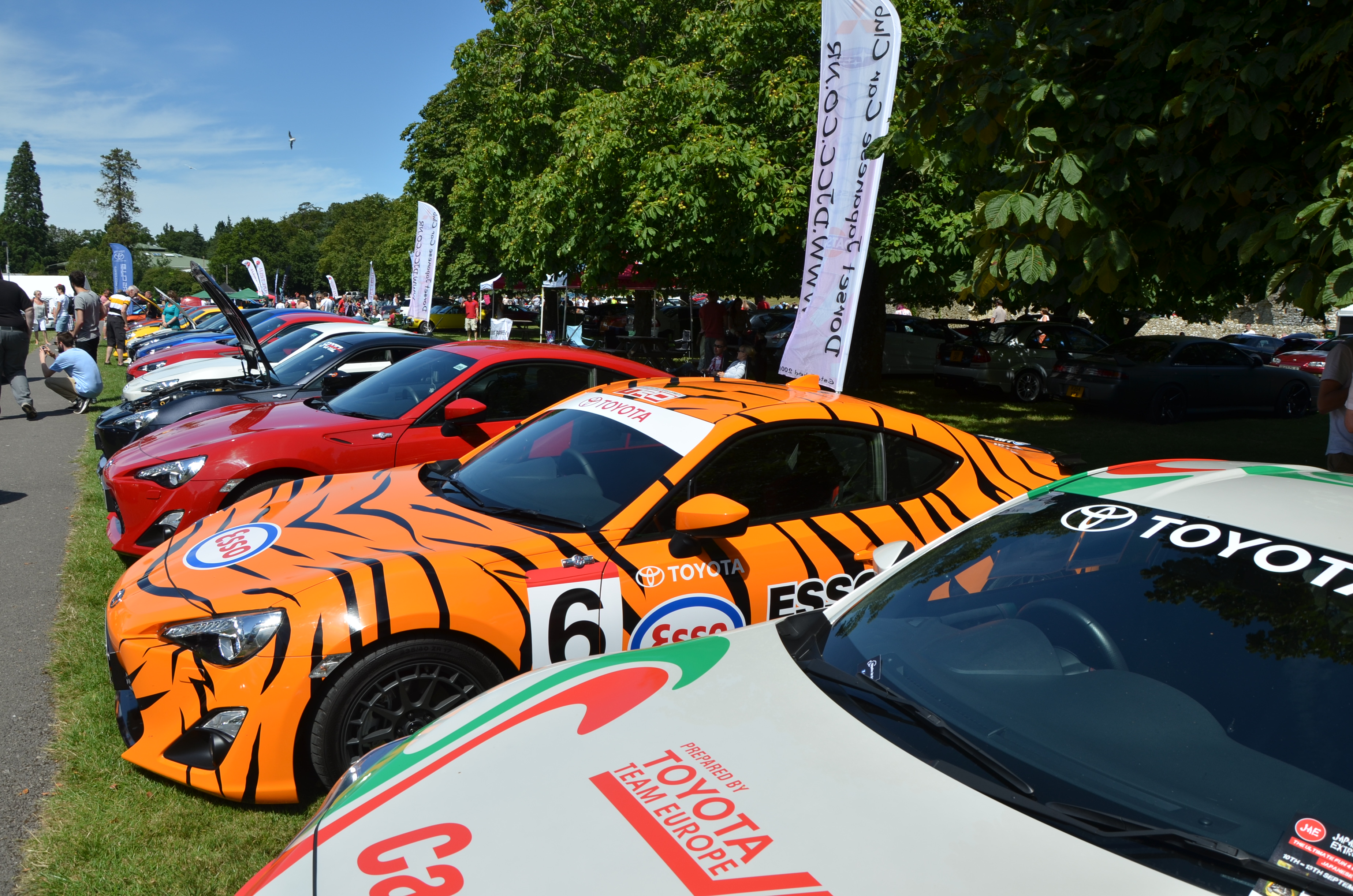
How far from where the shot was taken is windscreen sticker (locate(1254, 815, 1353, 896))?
1.51m

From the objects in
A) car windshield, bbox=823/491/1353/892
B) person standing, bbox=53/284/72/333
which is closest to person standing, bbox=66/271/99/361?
person standing, bbox=53/284/72/333

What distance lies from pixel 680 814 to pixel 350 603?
1.84m

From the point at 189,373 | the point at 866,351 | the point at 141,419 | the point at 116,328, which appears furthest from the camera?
the point at 116,328

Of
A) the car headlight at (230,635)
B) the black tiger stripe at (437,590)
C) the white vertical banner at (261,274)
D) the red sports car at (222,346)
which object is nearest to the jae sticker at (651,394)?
the black tiger stripe at (437,590)

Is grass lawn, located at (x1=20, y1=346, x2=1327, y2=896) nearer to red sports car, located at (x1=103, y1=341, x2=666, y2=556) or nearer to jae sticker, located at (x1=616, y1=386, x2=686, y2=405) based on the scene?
red sports car, located at (x1=103, y1=341, x2=666, y2=556)

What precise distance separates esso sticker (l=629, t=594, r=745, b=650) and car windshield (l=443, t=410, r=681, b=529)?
0.44 m

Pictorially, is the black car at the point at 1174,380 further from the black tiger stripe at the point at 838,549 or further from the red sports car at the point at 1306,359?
the black tiger stripe at the point at 838,549

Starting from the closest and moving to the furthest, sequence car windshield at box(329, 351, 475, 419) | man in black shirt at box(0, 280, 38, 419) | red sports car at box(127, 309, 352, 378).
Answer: car windshield at box(329, 351, 475, 419) < man in black shirt at box(0, 280, 38, 419) < red sports car at box(127, 309, 352, 378)

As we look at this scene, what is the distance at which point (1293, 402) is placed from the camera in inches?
636

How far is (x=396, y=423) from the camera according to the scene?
6.17 metres

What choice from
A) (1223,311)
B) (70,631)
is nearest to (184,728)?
(70,631)

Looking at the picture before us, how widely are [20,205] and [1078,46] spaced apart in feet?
594

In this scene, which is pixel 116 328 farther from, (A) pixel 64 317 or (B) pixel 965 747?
(B) pixel 965 747

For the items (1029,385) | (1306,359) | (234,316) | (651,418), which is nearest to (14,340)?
(234,316)
